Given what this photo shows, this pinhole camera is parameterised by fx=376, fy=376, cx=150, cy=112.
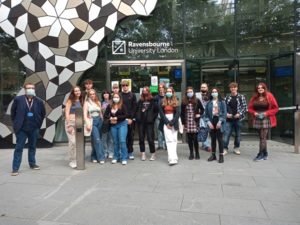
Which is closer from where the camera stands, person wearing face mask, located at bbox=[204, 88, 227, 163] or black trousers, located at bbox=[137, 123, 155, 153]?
person wearing face mask, located at bbox=[204, 88, 227, 163]

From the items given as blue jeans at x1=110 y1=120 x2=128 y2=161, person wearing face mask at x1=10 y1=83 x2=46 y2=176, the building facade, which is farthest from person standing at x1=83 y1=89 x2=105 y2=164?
the building facade

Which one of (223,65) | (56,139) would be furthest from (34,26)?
(223,65)

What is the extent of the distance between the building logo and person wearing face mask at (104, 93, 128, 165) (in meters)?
3.06

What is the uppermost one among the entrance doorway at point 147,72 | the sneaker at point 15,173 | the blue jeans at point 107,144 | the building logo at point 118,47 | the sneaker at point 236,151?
the building logo at point 118,47

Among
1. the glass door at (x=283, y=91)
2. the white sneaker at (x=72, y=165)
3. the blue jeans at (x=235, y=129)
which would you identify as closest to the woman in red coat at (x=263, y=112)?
the blue jeans at (x=235, y=129)

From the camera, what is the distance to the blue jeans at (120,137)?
816cm

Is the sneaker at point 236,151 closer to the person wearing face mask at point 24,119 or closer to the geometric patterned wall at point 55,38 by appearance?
the geometric patterned wall at point 55,38

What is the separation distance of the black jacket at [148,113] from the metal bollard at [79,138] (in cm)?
143

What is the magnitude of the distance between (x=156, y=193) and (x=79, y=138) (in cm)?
249

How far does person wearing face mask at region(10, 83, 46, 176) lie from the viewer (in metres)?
7.37

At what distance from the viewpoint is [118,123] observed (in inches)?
324

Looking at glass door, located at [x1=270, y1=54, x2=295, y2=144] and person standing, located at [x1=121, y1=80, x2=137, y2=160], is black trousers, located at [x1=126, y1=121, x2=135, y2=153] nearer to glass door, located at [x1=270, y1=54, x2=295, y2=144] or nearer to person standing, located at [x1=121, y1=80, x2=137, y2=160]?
person standing, located at [x1=121, y1=80, x2=137, y2=160]

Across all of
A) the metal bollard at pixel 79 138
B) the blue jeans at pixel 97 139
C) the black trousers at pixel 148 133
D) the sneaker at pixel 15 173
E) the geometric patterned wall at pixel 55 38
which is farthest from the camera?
the geometric patterned wall at pixel 55 38

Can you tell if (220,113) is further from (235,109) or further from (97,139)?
(97,139)
